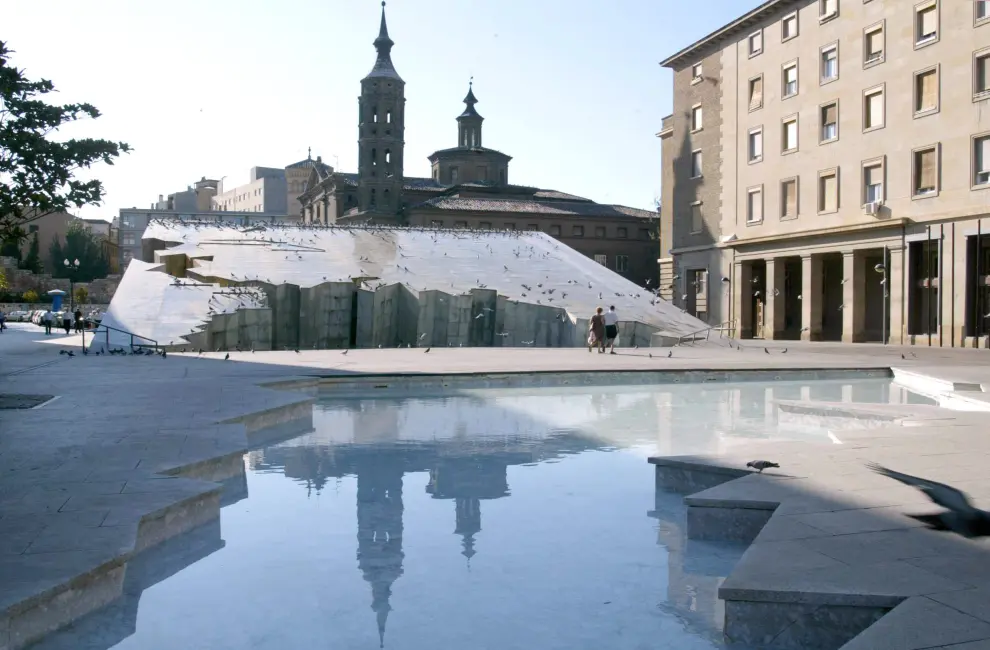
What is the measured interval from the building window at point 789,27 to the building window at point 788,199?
585 centimetres

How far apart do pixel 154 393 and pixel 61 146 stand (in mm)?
3402

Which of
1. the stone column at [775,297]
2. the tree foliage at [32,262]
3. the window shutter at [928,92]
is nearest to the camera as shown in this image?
the window shutter at [928,92]

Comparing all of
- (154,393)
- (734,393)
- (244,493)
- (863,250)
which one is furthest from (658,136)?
(244,493)

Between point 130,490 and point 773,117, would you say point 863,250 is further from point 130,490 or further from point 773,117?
point 130,490

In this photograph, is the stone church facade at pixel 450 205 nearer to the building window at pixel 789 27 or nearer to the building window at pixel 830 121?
the building window at pixel 789 27

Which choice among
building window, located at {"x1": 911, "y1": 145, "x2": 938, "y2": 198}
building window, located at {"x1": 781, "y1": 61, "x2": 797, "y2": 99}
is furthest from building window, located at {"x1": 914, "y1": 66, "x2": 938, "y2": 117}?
building window, located at {"x1": 781, "y1": 61, "x2": 797, "y2": 99}

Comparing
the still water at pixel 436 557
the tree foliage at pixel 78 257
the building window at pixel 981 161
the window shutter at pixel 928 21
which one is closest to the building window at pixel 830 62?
the window shutter at pixel 928 21

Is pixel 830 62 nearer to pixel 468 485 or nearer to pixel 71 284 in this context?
pixel 468 485

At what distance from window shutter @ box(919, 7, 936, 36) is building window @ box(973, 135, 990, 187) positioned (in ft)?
14.3

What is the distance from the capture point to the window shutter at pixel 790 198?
35.2m

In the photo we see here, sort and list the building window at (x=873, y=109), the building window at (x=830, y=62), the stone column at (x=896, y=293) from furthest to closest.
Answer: the building window at (x=830, y=62)
the building window at (x=873, y=109)
the stone column at (x=896, y=293)

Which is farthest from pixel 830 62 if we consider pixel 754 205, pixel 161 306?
pixel 161 306

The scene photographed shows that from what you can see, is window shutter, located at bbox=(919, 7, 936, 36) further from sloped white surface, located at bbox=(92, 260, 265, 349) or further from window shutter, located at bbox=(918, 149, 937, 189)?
sloped white surface, located at bbox=(92, 260, 265, 349)

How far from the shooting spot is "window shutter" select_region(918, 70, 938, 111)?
28469 millimetres
